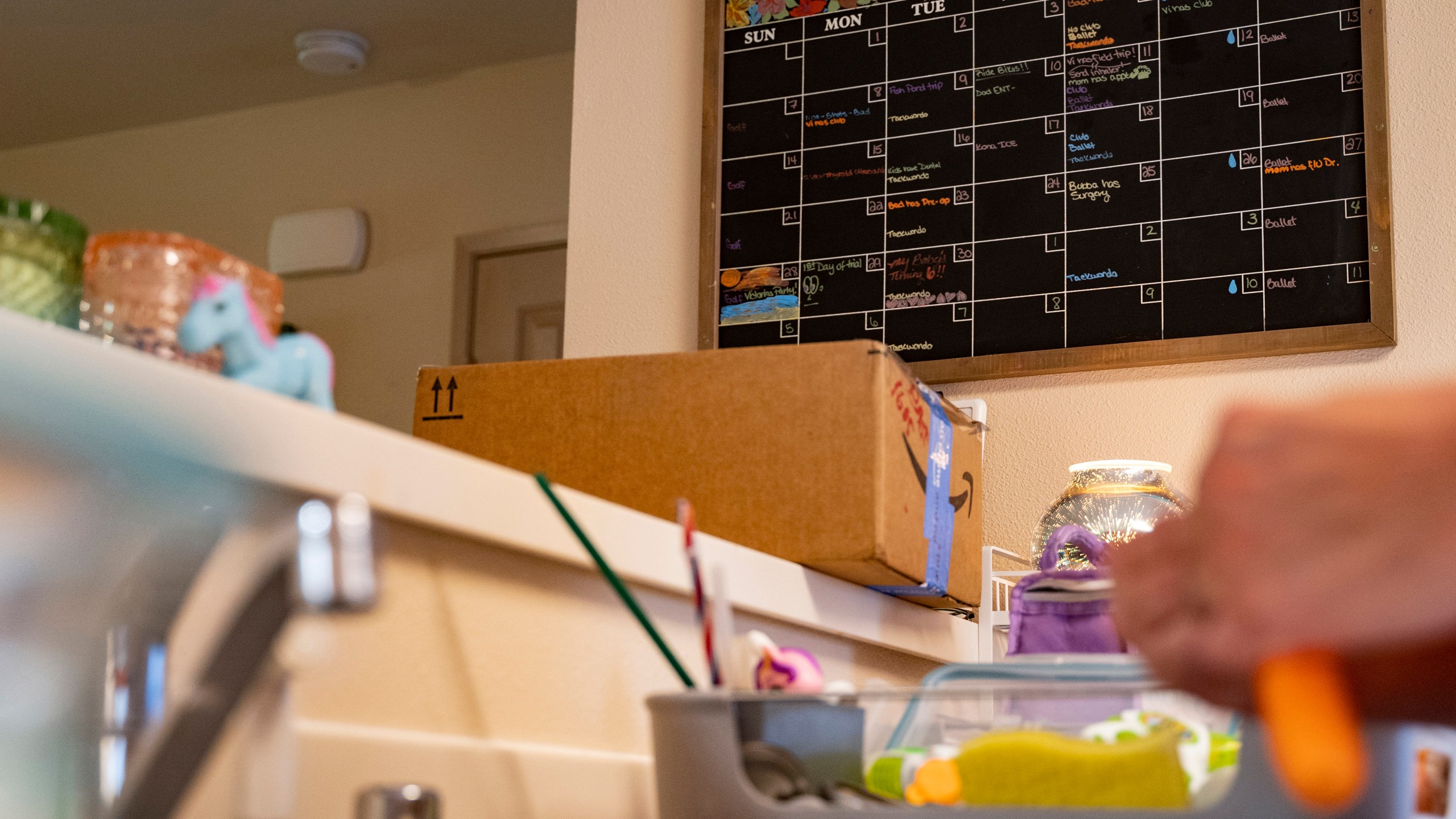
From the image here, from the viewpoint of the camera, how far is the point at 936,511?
1210 millimetres

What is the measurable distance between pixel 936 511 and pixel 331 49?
252 cm

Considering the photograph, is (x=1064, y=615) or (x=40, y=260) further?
(x=1064, y=615)

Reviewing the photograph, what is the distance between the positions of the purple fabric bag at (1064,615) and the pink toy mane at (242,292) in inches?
26.5

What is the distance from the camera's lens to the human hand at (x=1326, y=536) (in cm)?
31

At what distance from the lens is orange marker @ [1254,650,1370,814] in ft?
0.92

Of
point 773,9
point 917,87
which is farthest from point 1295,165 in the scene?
point 773,9

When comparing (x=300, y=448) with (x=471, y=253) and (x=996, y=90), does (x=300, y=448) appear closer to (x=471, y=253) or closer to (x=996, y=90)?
(x=996, y=90)

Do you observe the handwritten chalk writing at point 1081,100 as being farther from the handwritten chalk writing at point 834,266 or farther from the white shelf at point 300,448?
the white shelf at point 300,448

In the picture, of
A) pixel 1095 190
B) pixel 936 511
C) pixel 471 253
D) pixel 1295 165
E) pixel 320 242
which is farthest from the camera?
pixel 320 242

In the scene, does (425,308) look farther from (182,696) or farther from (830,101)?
(182,696)

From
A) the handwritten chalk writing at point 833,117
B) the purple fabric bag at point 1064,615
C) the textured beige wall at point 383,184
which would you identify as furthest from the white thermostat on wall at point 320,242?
the purple fabric bag at point 1064,615

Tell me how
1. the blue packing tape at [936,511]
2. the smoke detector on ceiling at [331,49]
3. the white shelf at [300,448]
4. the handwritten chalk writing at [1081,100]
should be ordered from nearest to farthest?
the white shelf at [300,448], the blue packing tape at [936,511], the handwritten chalk writing at [1081,100], the smoke detector on ceiling at [331,49]

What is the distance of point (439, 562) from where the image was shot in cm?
64

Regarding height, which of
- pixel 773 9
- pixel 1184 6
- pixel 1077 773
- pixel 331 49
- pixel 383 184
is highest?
pixel 331 49
